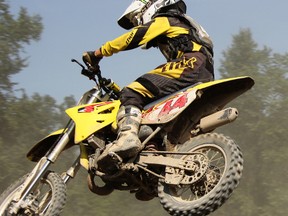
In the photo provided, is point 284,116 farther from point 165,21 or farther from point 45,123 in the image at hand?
point 165,21

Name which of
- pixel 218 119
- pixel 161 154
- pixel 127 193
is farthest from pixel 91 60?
pixel 127 193

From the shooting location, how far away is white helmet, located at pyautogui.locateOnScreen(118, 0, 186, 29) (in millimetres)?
5707

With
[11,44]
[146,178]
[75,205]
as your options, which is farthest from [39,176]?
[11,44]

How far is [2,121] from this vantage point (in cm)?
3133

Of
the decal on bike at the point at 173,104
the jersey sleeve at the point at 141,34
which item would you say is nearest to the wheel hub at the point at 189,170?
the decal on bike at the point at 173,104

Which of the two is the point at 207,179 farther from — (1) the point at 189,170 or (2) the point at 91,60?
(2) the point at 91,60

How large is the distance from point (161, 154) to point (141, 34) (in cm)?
114

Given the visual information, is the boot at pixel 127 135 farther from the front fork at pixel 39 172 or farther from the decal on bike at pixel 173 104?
the front fork at pixel 39 172

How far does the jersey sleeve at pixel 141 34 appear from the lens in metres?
5.45

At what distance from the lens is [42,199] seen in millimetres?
5691

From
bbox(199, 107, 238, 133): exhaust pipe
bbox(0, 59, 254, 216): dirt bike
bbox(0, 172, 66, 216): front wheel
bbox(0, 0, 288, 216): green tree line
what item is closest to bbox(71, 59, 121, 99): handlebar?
A: bbox(0, 59, 254, 216): dirt bike

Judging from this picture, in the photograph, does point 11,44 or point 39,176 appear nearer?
A: point 39,176

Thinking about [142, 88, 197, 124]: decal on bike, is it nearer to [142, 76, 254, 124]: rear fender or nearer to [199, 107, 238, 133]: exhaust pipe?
[142, 76, 254, 124]: rear fender

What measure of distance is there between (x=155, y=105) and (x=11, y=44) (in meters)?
28.1
